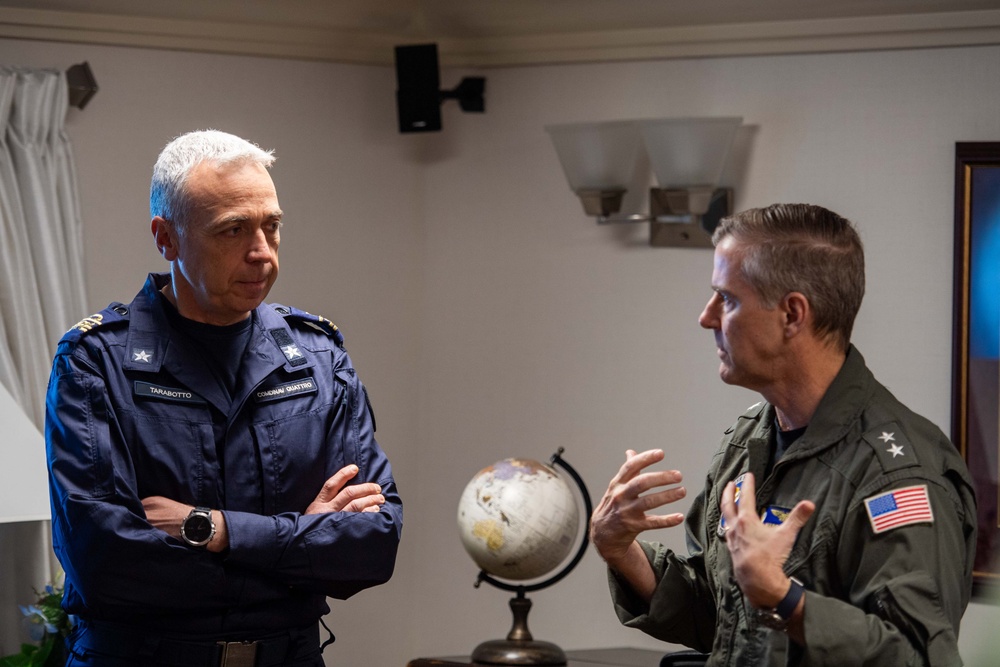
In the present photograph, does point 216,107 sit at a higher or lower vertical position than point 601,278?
higher

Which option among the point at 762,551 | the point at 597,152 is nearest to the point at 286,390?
the point at 762,551

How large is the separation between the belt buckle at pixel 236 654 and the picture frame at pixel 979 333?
84.5 inches

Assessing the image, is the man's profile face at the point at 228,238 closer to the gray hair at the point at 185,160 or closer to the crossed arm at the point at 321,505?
the gray hair at the point at 185,160

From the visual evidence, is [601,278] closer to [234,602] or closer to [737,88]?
[737,88]

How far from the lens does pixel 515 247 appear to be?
4051 mm

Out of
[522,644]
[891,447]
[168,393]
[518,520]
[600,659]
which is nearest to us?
[891,447]

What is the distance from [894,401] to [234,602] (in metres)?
1.24

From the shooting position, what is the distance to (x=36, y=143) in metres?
3.34

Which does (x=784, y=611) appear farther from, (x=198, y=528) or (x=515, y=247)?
(x=515, y=247)

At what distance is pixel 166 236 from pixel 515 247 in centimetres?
194

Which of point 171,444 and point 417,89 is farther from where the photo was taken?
point 417,89

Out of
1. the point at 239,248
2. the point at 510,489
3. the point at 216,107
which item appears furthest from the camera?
the point at 216,107

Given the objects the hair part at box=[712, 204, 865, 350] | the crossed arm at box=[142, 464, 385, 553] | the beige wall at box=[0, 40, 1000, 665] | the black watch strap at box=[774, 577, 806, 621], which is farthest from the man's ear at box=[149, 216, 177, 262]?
the beige wall at box=[0, 40, 1000, 665]

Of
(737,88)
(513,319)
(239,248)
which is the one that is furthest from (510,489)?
(737,88)
